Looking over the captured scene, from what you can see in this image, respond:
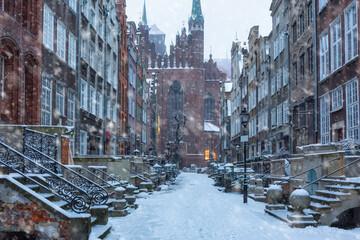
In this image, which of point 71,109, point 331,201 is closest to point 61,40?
point 71,109

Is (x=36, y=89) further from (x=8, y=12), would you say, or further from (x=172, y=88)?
(x=172, y=88)

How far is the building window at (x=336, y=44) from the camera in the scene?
57.9 feet

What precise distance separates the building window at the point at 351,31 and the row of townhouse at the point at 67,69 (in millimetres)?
12393

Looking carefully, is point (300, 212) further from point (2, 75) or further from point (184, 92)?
point (184, 92)

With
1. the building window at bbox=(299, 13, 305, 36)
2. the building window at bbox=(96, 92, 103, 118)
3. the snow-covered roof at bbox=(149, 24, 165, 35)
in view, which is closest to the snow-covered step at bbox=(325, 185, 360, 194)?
Result: the building window at bbox=(299, 13, 305, 36)

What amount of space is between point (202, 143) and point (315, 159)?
65.1m

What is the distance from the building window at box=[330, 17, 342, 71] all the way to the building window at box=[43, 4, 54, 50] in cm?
1252

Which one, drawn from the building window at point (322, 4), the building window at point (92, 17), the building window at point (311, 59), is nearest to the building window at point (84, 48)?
the building window at point (92, 17)

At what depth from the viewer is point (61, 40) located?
19125mm

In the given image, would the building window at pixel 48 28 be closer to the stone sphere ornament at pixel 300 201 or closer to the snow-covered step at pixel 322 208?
the stone sphere ornament at pixel 300 201

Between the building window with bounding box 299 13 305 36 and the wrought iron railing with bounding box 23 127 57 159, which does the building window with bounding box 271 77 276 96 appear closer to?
the building window with bounding box 299 13 305 36

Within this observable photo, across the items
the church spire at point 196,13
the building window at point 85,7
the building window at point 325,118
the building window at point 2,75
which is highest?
the church spire at point 196,13

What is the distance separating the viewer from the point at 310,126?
22047mm

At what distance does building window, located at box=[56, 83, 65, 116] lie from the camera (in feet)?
61.0
